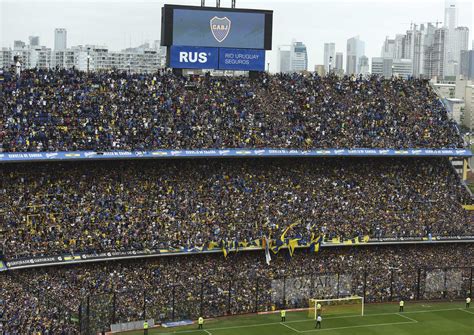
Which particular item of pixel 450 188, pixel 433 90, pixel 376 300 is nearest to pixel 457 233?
pixel 450 188

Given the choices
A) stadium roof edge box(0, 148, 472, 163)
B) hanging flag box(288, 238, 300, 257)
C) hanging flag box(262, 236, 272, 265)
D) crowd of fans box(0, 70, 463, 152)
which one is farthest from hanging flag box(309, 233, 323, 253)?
crowd of fans box(0, 70, 463, 152)

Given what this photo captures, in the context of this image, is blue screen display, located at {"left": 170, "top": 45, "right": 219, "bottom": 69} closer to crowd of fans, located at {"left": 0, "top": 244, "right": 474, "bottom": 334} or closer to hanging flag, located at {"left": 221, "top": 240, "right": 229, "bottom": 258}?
hanging flag, located at {"left": 221, "top": 240, "right": 229, "bottom": 258}

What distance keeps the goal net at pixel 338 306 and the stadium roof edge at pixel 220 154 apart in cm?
1161

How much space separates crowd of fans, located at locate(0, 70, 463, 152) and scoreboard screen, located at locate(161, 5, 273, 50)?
2753mm

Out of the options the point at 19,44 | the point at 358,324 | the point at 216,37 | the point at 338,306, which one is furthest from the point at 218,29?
the point at 19,44

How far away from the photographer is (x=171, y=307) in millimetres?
42625

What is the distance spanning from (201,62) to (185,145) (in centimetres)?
816

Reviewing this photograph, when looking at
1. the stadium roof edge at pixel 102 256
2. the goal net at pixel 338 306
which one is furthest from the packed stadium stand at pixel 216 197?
the goal net at pixel 338 306

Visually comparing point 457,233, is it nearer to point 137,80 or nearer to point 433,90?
point 433,90

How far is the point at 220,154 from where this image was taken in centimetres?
5103

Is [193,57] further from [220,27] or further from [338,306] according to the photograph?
[338,306]

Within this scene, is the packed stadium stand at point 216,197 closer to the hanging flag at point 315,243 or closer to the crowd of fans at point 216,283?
the crowd of fans at point 216,283

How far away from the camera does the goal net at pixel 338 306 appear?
4469 centimetres

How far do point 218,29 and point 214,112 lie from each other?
6.69m
